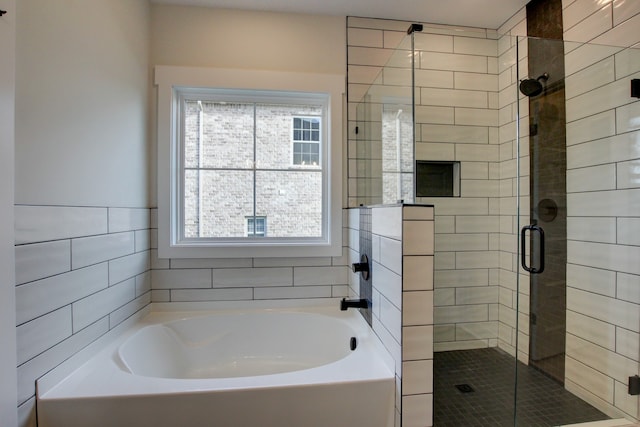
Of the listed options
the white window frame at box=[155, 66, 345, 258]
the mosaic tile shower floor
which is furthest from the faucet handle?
the mosaic tile shower floor

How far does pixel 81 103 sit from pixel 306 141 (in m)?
1.23

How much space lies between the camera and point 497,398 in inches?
60.6

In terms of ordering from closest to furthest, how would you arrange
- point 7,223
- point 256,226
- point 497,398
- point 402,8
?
point 7,223 → point 497,398 → point 402,8 → point 256,226

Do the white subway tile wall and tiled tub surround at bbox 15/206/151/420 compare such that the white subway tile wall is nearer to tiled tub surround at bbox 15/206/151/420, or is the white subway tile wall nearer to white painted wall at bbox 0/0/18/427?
tiled tub surround at bbox 15/206/151/420

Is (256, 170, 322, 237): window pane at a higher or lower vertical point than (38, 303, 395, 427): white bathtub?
higher

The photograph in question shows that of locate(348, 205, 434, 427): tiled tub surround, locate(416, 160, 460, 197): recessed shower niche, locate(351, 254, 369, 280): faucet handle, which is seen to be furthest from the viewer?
locate(416, 160, 460, 197): recessed shower niche

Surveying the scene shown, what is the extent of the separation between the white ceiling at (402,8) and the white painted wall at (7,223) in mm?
1231

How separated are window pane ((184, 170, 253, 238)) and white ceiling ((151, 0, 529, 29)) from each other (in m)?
1.06

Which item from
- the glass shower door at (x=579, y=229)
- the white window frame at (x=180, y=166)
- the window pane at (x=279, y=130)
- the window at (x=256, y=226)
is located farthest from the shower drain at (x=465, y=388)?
the window pane at (x=279, y=130)

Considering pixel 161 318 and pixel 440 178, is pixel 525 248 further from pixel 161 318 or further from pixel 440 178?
pixel 161 318

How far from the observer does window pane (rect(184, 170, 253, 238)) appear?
1.95 metres

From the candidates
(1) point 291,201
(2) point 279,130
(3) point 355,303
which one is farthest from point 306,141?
(3) point 355,303

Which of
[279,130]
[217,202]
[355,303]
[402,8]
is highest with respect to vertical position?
[402,8]

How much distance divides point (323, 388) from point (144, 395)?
0.65m
